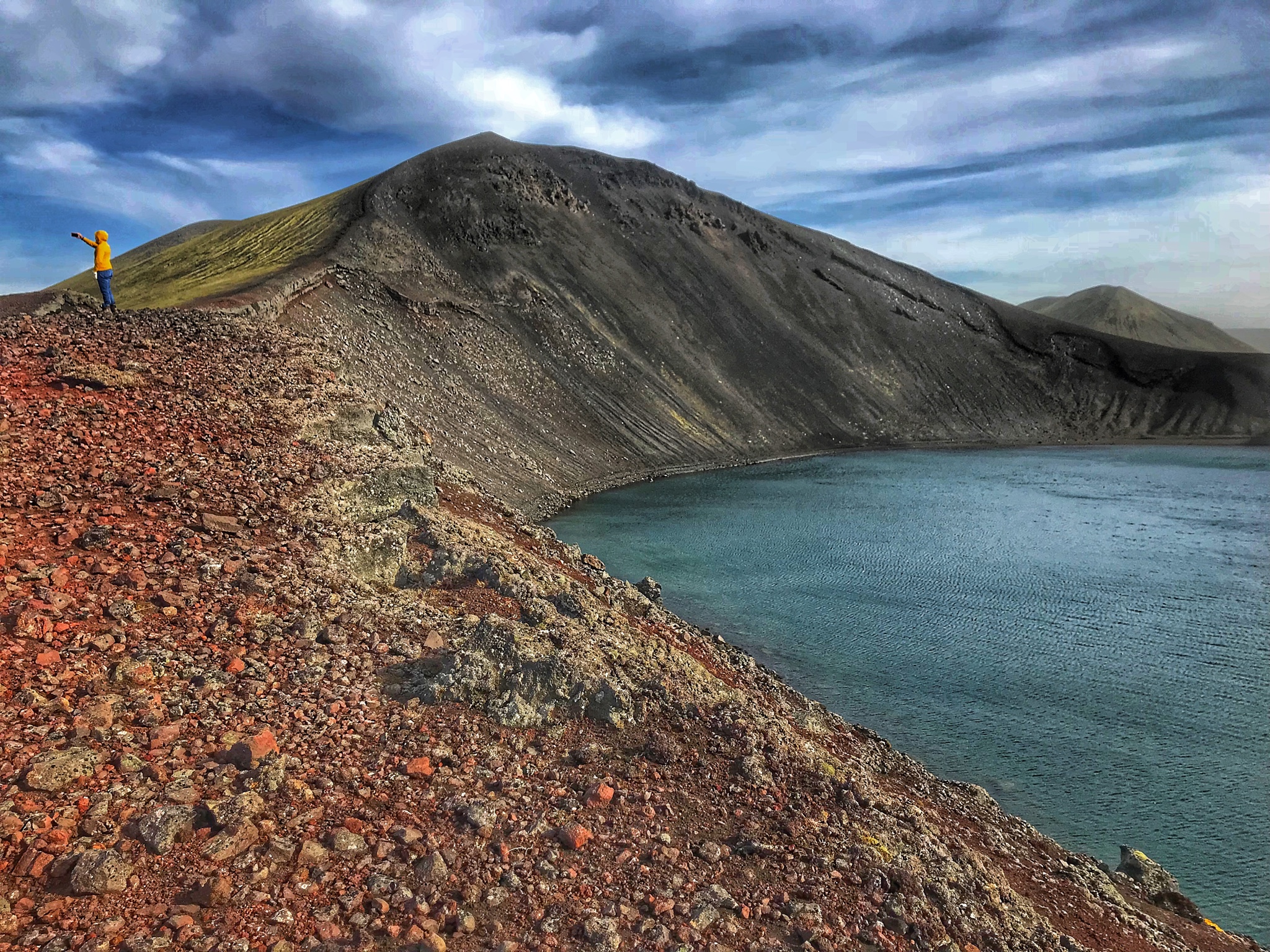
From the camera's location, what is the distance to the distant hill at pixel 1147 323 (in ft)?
534

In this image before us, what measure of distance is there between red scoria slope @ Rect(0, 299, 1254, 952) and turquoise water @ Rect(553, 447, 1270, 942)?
3337 millimetres


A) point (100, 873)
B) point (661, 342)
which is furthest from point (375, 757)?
point (661, 342)

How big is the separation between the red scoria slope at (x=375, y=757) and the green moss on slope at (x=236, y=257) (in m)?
28.3

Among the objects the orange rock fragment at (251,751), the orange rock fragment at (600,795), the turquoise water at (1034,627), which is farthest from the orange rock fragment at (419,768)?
the turquoise water at (1034,627)

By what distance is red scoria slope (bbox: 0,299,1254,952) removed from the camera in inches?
244

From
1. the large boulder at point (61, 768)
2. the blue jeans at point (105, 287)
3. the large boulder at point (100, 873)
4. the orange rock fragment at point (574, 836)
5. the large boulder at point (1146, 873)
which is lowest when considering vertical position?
the large boulder at point (1146, 873)

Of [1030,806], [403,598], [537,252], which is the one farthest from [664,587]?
[537,252]

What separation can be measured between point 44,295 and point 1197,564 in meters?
45.3

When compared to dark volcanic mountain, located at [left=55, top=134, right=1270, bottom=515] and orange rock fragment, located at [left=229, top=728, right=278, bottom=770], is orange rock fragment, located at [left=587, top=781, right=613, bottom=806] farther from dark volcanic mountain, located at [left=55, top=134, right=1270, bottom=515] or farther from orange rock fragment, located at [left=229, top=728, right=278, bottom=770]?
dark volcanic mountain, located at [left=55, top=134, right=1270, bottom=515]

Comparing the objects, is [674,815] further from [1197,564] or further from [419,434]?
[1197,564]

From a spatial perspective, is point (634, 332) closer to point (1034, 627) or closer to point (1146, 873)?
point (1034, 627)

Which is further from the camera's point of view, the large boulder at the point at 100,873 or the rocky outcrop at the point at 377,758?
the rocky outcrop at the point at 377,758

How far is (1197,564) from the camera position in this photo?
104 feet

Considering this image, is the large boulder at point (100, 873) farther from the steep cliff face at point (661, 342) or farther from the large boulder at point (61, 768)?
the steep cliff face at point (661, 342)
